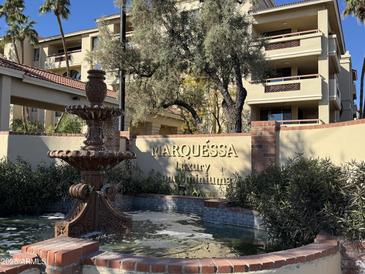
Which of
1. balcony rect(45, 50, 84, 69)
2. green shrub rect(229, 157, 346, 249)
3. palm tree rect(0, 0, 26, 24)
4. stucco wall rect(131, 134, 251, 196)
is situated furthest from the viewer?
balcony rect(45, 50, 84, 69)

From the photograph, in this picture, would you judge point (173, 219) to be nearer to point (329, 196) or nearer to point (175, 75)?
point (329, 196)

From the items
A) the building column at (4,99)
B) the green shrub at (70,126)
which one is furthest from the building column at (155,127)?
the building column at (4,99)

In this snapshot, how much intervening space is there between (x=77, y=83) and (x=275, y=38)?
12.4 metres

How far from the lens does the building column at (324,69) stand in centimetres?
2389

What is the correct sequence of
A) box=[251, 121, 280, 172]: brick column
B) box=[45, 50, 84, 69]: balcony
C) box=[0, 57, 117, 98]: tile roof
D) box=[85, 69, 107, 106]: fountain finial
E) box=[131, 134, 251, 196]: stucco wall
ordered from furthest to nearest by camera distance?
box=[45, 50, 84, 69]: balcony < box=[0, 57, 117, 98]: tile roof < box=[131, 134, 251, 196]: stucco wall < box=[251, 121, 280, 172]: brick column < box=[85, 69, 107, 106]: fountain finial

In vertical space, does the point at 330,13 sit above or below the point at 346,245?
above

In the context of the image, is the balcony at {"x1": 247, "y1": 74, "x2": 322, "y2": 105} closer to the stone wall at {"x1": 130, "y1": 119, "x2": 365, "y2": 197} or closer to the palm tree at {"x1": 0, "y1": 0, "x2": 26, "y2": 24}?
the stone wall at {"x1": 130, "y1": 119, "x2": 365, "y2": 197}

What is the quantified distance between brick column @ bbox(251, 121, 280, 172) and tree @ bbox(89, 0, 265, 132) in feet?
14.0

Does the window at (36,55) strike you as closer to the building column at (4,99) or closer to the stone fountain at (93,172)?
the building column at (4,99)

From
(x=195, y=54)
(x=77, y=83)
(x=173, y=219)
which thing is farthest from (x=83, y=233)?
(x=77, y=83)

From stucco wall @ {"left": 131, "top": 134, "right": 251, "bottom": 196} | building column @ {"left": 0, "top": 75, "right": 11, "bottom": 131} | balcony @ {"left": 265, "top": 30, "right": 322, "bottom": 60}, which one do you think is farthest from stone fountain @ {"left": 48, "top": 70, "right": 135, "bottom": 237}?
balcony @ {"left": 265, "top": 30, "right": 322, "bottom": 60}

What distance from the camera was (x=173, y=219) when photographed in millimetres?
10406

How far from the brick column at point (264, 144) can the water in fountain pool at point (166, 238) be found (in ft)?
8.06

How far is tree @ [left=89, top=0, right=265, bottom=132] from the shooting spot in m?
14.9
